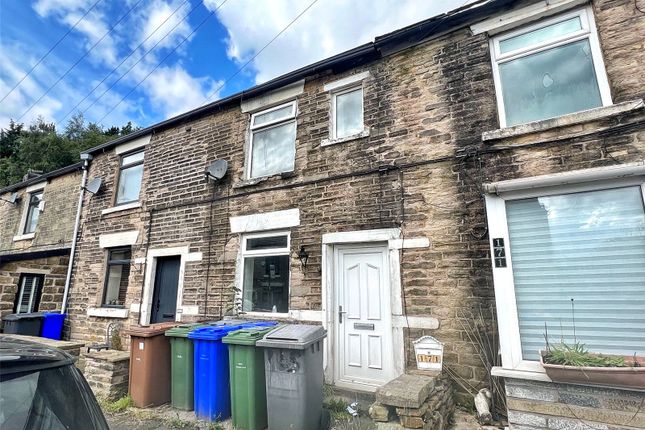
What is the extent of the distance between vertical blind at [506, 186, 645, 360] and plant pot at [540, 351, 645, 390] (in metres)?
0.48

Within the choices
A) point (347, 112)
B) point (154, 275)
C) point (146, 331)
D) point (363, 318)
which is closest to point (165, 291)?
point (154, 275)

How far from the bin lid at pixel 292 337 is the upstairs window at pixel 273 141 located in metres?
3.42

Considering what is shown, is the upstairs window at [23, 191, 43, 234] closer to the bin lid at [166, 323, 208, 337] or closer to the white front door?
the bin lid at [166, 323, 208, 337]

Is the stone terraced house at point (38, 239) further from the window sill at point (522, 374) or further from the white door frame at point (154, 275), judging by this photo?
the window sill at point (522, 374)

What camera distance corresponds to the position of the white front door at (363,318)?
5.15 m

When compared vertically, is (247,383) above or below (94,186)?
below

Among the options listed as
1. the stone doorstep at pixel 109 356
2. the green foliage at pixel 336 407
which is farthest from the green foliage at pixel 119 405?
the green foliage at pixel 336 407

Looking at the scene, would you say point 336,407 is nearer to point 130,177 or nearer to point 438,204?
point 438,204

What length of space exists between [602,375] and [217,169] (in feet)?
22.7

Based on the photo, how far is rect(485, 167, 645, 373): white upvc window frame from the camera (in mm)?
3717

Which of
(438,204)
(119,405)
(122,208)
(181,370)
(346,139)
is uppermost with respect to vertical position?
(346,139)

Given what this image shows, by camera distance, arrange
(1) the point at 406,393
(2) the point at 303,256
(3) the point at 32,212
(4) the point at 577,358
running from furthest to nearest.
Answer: (3) the point at 32,212, (2) the point at 303,256, (1) the point at 406,393, (4) the point at 577,358

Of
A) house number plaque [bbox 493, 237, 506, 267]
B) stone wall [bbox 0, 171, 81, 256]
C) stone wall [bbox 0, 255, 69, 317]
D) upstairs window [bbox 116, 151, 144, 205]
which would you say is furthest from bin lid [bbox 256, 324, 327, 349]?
stone wall [bbox 0, 171, 81, 256]

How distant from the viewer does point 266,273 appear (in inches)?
256
